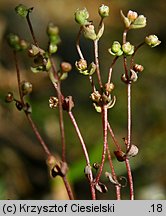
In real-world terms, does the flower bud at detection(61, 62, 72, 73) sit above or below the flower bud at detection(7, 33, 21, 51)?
below

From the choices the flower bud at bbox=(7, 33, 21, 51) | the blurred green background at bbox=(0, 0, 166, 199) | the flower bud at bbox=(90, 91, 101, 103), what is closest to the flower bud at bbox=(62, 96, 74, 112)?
the flower bud at bbox=(90, 91, 101, 103)

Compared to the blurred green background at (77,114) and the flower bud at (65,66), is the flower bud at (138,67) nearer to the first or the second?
the flower bud at (65,66)

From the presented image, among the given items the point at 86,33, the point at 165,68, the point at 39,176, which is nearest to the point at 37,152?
the point at 39,176

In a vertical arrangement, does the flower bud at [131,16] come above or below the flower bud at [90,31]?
above

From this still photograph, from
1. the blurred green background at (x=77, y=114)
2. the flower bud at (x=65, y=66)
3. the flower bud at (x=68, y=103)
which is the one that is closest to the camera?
the flower bud at (x=65, y=66)

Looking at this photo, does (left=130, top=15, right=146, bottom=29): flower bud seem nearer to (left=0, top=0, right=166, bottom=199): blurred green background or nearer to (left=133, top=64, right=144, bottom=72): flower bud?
(left=133, top=64, right=144, bottom=72): flower bud
